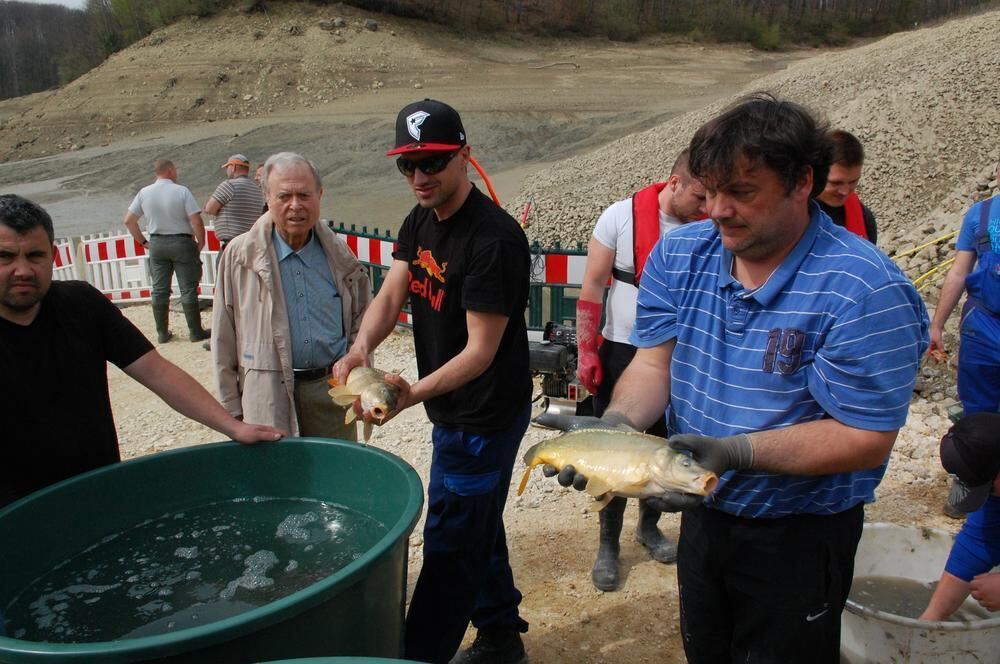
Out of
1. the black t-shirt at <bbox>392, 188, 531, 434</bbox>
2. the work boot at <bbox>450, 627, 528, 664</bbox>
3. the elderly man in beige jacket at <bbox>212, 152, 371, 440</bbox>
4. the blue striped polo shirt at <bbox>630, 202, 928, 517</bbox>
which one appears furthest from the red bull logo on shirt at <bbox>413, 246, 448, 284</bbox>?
the work boot at <bbox>450, 627, 528, 664</bbox>

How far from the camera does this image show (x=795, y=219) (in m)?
2.05

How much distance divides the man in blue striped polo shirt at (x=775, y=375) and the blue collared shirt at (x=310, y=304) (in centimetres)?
190

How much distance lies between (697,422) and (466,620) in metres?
1.45

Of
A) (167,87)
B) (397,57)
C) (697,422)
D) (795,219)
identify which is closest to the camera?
(795,219)

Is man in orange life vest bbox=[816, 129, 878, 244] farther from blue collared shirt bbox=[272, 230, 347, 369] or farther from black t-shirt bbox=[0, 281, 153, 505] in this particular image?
black t-shirt bbox=[0, 281, 153, 505]

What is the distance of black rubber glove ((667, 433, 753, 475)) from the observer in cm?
198

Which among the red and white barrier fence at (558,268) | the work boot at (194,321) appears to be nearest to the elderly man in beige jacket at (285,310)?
the red and white barrier fence at (558,268)

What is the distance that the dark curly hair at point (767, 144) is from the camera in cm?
198

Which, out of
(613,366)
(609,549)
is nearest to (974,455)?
(613,366)

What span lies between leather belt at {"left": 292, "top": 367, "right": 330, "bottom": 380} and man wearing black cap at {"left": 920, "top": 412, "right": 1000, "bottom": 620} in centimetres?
274

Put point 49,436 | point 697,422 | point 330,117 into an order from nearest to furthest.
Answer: point 697,422 → point 49,436 → point 330,117

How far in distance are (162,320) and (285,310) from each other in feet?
19.4

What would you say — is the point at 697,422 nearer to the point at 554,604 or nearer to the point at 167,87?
the point at 554,604

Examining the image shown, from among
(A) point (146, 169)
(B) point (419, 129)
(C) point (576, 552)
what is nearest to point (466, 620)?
(C) point (576, 552)
